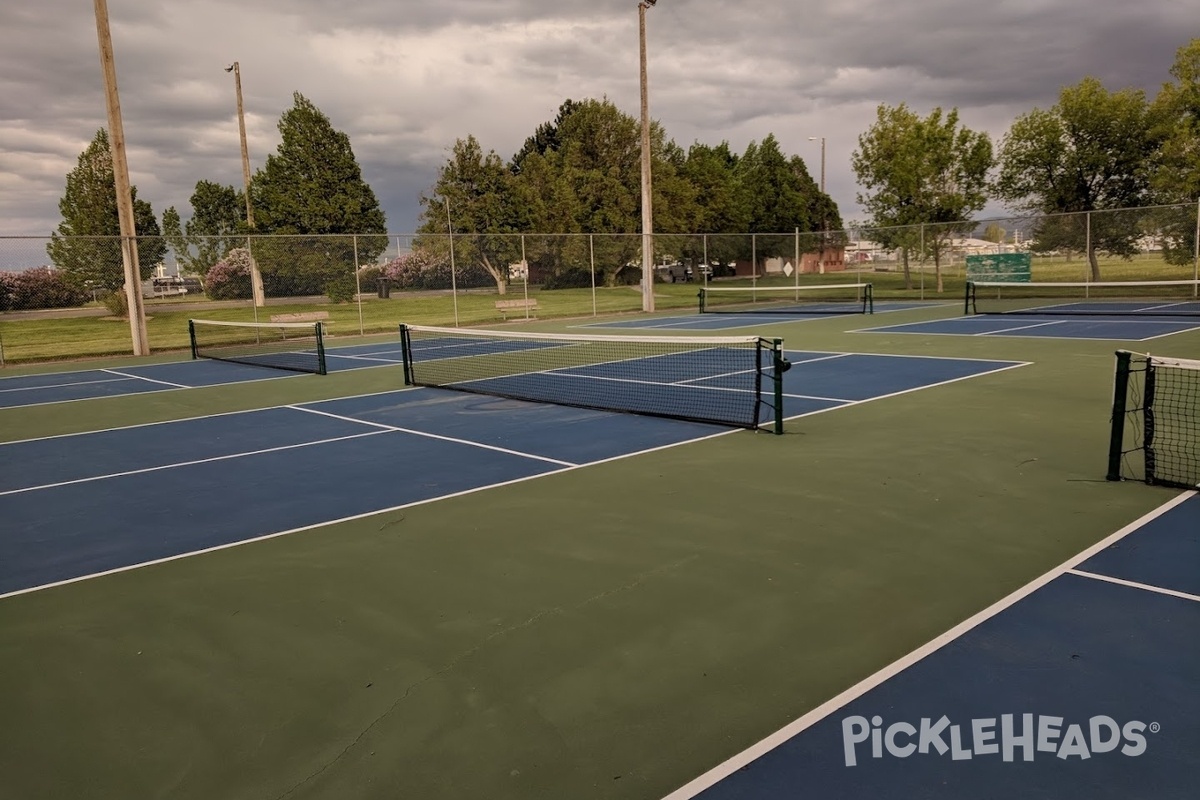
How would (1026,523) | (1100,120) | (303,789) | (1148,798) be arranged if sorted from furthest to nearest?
(1100,120) < (1026,523) < (303,789) < (1148,798)

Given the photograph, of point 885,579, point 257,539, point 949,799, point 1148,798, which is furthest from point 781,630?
point 257,539

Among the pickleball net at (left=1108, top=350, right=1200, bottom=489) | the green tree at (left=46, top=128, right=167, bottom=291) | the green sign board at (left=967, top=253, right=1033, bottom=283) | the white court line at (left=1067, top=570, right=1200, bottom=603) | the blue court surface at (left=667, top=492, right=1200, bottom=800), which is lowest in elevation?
the blue court surface at (left=667, top=492, right=1200, bottom=800)

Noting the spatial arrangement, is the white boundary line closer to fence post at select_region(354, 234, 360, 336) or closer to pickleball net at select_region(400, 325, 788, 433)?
pickleball net at select_region(400, 325, 788, 433)

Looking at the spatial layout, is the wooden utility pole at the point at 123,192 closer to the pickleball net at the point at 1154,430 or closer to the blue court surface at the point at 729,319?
the blue court surface at the point at 729,319

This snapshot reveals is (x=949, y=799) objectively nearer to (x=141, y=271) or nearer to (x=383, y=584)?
(x=383, y=584)

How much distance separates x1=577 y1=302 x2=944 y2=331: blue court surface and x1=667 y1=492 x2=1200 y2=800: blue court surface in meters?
18.2

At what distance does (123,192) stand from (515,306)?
10982mm

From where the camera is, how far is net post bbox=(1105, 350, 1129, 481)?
21.4 ft

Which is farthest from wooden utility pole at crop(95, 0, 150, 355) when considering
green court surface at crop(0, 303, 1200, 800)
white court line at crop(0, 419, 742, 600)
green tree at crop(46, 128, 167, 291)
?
white court line at crop(0, 419, 742, 600)

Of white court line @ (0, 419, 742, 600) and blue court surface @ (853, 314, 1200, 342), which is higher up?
blue court surface @ (853, 314, 1200, 342)

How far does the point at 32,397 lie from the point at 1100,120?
1424 inches

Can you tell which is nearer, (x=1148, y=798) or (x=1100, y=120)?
(x=1148, y=798)

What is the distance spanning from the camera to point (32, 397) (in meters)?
14.2

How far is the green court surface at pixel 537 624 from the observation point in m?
3.31
